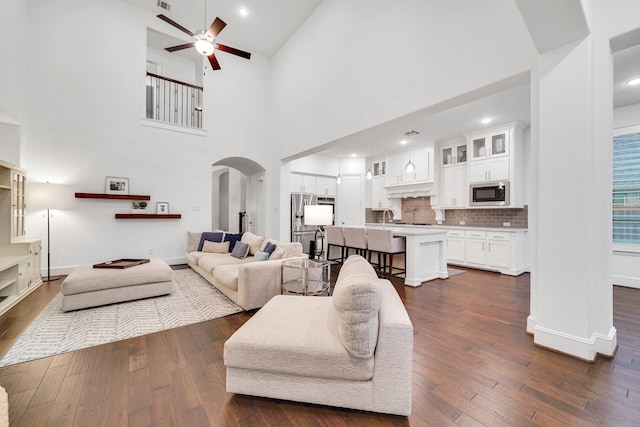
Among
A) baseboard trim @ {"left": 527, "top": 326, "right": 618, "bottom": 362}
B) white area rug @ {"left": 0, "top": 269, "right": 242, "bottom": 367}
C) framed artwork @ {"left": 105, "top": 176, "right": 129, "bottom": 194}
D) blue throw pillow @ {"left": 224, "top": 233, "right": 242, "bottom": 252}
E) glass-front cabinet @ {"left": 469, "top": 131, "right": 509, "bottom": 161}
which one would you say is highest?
glass-front cabinet @ {"left": 469, "top": 131, "right": 509, "bottom": 161}

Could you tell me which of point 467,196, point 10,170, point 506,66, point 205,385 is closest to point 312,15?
point 506,66

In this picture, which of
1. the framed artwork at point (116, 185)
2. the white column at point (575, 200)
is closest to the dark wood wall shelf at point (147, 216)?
the framed artwork at point (116, 185)

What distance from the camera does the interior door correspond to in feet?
27.4

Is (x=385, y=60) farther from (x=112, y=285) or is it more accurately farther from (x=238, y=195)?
(x=238, y=195)

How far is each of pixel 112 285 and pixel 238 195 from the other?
248 inches

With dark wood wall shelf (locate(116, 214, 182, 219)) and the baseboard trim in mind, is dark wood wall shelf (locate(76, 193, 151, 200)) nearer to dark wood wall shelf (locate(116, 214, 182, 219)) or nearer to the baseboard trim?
dark wood wall shelf (locate(116, 214, 182, 219))

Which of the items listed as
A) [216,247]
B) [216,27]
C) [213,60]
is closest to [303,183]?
[216,247]

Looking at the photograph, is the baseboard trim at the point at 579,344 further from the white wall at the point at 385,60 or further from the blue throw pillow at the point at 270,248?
the blue throw pillow at the point at 270,248

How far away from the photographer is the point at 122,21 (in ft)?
17.2

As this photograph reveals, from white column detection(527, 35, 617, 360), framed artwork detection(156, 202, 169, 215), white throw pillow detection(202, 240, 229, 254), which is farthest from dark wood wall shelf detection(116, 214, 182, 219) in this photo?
white column detection(527, 35, 617, 360)

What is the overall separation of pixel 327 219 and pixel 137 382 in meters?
2.65

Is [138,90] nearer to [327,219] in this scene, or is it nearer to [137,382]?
[327,219]

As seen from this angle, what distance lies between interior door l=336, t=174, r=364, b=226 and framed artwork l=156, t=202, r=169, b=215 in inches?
185

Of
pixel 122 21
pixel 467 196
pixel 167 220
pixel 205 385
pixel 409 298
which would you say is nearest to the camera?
pixel 205 385
